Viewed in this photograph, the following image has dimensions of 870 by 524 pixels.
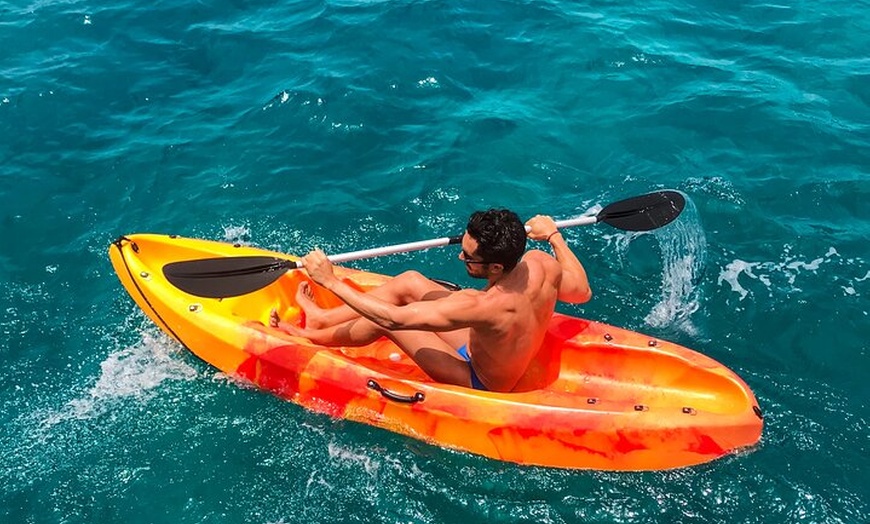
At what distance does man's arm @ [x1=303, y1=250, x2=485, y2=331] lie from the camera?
4.29 meters

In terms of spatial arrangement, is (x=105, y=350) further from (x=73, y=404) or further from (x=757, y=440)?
(x=757, y=440)

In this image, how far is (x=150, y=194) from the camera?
7555 mm

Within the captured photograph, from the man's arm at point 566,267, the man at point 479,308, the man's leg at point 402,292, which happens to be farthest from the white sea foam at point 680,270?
the man's leg at point 402,292

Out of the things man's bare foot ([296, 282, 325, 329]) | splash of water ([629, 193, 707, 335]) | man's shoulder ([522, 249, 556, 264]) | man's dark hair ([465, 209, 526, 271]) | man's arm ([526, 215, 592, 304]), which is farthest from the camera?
splash of water ([629, 193, 707, 335])

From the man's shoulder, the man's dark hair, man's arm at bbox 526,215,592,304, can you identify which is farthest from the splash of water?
the man's dark hair

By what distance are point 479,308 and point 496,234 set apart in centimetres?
48

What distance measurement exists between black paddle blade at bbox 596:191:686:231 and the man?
0.89m

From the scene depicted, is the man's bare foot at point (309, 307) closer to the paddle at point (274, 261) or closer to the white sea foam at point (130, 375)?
the paddle at point (274, 261)

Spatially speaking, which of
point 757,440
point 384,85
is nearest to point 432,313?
point 757,440

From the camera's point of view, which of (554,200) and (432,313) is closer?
(432,313)

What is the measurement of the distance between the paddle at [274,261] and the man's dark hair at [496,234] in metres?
1.13

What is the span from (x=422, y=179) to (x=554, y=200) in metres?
1.36

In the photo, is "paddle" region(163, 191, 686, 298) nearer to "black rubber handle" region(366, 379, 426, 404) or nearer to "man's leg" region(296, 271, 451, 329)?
"man's leg" region(296, 271, 451, 329)

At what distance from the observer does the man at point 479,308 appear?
420 cm
